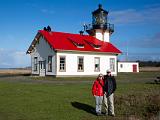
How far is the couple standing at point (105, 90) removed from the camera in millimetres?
12602

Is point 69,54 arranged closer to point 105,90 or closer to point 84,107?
point 84,107

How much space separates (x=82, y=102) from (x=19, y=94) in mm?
4347

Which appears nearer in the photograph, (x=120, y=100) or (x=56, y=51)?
(x=120, y=100)

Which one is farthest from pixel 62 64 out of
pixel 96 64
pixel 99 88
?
pixel 99 88

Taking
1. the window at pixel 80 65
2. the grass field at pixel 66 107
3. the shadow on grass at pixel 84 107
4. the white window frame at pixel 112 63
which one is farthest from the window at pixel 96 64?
the shadow on grass at pixel 84 107

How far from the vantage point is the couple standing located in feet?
41.3

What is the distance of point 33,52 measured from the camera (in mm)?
42062

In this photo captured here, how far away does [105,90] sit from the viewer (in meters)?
12.7

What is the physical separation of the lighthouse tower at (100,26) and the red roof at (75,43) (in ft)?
4.06

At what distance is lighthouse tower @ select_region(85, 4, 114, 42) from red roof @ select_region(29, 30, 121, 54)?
1236 millimetres

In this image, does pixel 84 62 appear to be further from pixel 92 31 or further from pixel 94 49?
pixel 92 31

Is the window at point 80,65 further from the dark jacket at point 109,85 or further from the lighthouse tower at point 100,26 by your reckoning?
the dark jacket at point 109,85

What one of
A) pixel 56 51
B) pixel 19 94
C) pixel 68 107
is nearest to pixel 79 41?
pixel 56 51

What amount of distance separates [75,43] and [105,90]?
1089 inches
